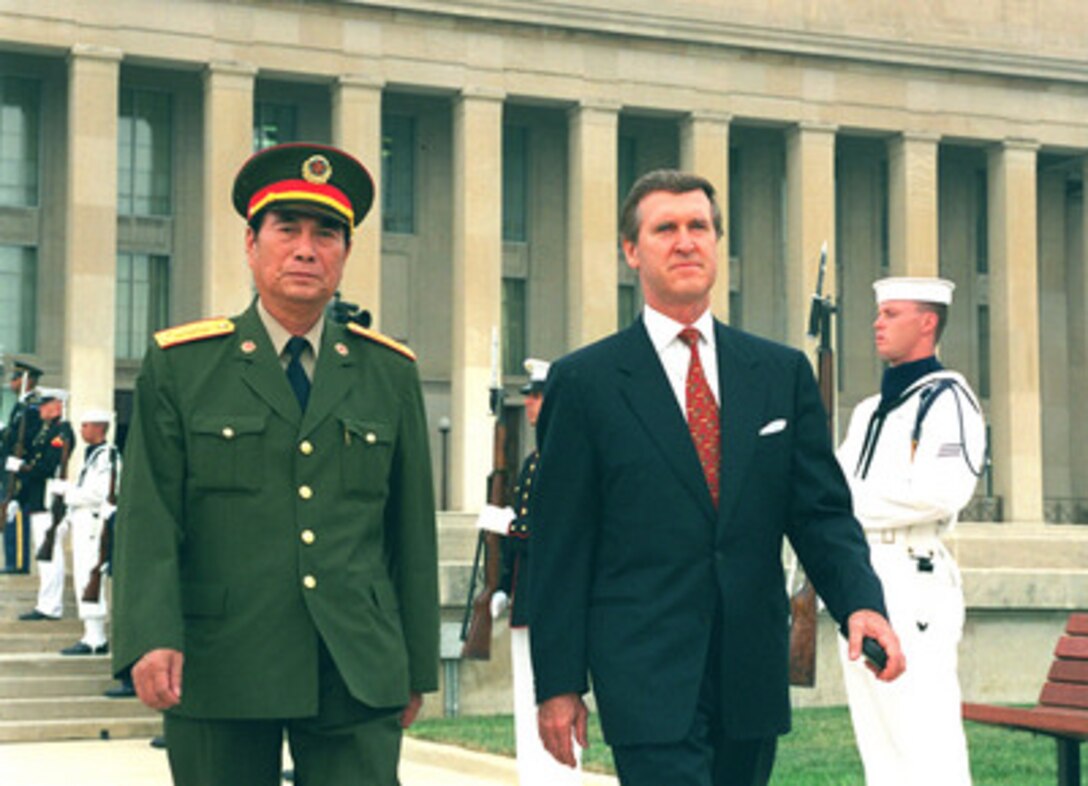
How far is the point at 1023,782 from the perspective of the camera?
39.1ft

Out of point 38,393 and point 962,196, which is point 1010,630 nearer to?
point 38,393

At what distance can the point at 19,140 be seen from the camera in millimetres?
42719

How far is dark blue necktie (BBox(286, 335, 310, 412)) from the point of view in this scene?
198 inches

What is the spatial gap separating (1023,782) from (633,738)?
7792 millimetres

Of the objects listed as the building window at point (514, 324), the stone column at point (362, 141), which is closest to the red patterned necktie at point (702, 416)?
the stone column at point (362, 141)

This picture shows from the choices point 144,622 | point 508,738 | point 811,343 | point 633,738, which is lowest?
point 508,738

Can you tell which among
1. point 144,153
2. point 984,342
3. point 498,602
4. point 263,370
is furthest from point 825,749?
point 984,342

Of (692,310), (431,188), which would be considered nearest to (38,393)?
(692,310)

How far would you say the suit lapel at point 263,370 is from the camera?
4.93 metres

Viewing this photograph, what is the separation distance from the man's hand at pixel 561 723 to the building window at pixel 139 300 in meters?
40.2

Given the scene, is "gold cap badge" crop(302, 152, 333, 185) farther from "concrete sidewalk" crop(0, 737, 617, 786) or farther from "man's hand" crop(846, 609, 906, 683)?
"concrete sidewalk" crop(0, 737, 617, 786)

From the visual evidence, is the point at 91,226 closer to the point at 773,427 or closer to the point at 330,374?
the point at 330,374

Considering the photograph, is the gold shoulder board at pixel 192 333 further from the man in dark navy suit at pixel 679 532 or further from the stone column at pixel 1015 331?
the stone column at pixel 1015 331

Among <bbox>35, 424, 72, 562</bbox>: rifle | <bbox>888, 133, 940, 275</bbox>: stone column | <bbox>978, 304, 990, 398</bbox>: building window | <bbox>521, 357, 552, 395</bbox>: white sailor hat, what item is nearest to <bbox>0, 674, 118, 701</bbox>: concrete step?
<bbox>35, 424, 72, 562</bbox>: rifle
